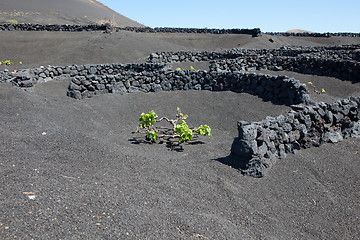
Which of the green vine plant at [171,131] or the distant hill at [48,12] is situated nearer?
the green vine plant at [171,131]

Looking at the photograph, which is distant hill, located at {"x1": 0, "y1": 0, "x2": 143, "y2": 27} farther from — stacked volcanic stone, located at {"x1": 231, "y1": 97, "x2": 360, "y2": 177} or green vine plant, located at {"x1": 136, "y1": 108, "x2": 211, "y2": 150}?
stacked volcanic stone, located at {"x1": 231, "y1": 97, "x2": 360, "y2": 177}

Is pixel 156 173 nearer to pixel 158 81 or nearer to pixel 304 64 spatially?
pixel 158 81

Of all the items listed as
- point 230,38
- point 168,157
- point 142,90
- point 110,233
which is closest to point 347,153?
point 168,157

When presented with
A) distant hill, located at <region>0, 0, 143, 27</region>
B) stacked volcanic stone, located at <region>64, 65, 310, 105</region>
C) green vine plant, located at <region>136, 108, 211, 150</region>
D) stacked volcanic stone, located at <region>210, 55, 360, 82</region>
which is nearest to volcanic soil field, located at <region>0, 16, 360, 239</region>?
stacked volcanic stone, located at <region>64, 65, 310, 105</region>

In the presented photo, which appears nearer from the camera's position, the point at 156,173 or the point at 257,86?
the point at 156,173

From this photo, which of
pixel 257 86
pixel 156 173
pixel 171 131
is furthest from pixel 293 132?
pixel 257 86

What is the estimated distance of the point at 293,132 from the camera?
31.5 feet

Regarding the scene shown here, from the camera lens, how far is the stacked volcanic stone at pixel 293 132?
324 inches

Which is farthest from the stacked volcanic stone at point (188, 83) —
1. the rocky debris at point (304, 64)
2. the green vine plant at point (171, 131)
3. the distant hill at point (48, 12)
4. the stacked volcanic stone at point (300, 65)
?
the distant hill at point (48, 12)

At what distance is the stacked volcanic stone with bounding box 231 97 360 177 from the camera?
27.0 ft

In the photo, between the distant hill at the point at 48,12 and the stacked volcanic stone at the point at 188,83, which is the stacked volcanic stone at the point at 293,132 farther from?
the distant hill at the point at 48,12

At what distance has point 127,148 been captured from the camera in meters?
9.84

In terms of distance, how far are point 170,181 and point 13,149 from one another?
4.13m

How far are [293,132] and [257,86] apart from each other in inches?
284
